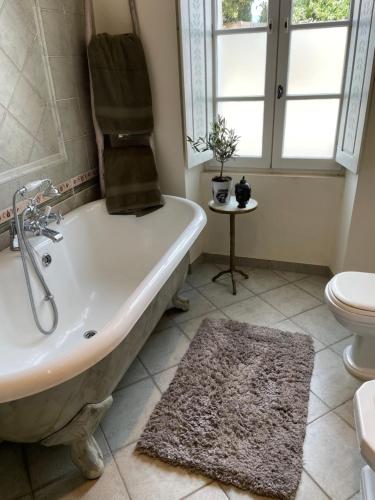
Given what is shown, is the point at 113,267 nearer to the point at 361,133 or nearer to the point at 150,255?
the point at 150,255

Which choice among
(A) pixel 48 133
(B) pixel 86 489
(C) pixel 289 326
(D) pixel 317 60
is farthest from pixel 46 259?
(D) pixel 317 60

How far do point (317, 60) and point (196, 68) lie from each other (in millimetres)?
Result: 772

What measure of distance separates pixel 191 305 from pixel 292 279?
32.2 inches

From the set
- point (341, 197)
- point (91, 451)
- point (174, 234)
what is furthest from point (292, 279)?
point (91, 451)

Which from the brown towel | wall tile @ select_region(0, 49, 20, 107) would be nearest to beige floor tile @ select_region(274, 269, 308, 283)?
the brown towel

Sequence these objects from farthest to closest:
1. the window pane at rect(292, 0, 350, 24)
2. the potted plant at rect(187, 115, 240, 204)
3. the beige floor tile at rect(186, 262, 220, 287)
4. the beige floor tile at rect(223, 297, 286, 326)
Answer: the beige floor tile at rect(186, 262, 220, 287) < the potted plant at rect(187, 115, 240, 204) < the beige floor tile at rect(223, 297, 286, 326) < the window pane at rect(292, 0, 350, 24)

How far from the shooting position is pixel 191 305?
2498mm

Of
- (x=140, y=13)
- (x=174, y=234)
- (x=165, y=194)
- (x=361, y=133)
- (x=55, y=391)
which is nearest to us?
(x=55, y=391)

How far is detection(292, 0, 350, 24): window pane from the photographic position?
220 centimetres

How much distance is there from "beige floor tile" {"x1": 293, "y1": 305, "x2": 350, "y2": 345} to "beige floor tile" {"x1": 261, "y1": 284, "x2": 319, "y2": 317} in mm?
56

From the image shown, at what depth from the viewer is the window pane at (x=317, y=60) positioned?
2.28 m

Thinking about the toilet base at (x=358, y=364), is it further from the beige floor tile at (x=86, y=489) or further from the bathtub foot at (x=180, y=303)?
the beige floor tile at (x=86, y=489)

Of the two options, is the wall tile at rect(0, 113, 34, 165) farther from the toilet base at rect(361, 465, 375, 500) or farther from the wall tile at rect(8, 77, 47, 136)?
the toilet base at rect(361, 465, 375, 500)

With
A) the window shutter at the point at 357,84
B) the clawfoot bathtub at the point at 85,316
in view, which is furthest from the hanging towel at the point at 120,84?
the window shutter at the point at 357,84
